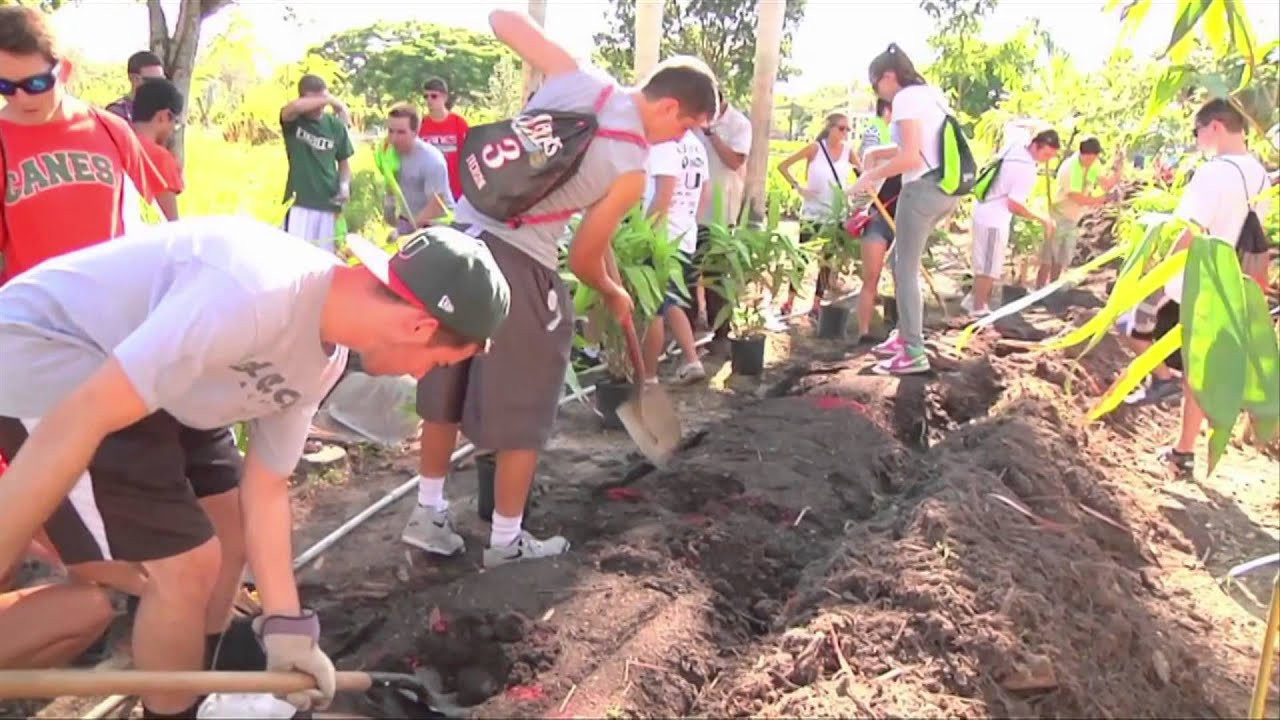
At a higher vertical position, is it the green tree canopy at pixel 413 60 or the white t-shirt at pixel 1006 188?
the green tree canopy at pixel 413 60

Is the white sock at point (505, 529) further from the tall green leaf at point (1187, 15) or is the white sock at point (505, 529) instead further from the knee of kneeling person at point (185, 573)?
the tall green leaf at point (1187, 15)

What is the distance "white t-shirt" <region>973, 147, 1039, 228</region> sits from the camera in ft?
25.7

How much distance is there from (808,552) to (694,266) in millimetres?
2821

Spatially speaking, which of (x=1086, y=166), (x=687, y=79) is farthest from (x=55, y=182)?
(x=1086, y=166)

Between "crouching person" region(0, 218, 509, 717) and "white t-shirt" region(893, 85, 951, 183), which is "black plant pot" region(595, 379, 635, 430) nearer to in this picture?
"white t-shirt" region(893, 85, 951, 183)

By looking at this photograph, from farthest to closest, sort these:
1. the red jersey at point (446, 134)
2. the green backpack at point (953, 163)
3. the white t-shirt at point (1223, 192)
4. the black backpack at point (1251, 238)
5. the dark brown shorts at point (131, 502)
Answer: the red jersey at point (446, 134), the green backpack at point (953, 163), the black backpack at point (1251, 238), the white t-shirt at point (1223, 192), the dark brown shorts at point (131, 502)

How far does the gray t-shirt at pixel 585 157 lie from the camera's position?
2959mm

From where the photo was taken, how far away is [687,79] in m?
3.04

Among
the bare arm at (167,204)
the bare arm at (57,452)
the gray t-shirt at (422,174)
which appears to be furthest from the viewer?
the gray t-shirt at (422,174)

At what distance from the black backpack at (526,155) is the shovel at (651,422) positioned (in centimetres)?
120

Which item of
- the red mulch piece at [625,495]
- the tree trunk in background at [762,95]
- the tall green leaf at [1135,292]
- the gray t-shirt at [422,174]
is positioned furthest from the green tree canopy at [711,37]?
the tall green leaf at [1135,292]

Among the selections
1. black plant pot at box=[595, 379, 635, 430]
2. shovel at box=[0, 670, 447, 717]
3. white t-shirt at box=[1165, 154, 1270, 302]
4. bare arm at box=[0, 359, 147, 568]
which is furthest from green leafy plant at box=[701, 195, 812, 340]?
bare arm at box=[0, 359, 147, 568]

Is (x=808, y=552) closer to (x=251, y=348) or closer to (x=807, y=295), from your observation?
(x=251, y=348)

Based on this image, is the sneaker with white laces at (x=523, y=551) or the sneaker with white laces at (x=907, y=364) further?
the sneaker with white laces at (x=907, y=364)
